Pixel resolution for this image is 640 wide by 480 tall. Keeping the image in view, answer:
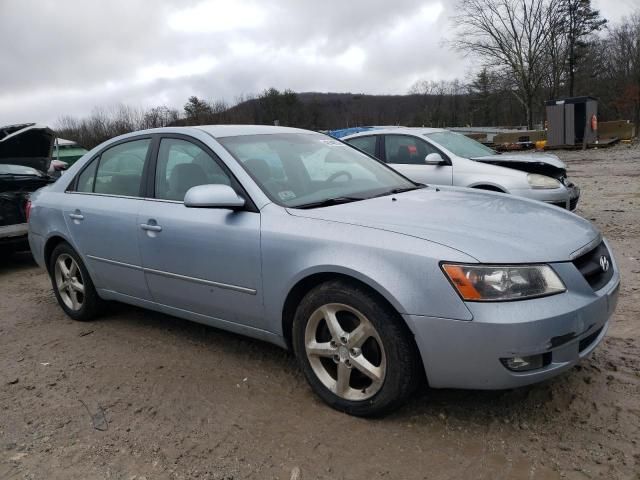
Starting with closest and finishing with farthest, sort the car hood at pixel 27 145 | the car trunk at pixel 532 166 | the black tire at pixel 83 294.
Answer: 1. the black tire at pixel 83 294
2. the car trunk at pixel 532 166
3. the car hood at pixel 27 145

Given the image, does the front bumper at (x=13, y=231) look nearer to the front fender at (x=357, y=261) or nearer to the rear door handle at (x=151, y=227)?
the rear door handle at (x=151, y=227)

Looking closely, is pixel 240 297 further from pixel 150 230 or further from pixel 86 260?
pixel 86 260

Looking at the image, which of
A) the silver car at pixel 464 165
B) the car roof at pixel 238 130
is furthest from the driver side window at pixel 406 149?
the car roof at pixel 238 130

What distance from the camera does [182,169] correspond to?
3650 mm

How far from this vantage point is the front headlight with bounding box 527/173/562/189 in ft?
22.1

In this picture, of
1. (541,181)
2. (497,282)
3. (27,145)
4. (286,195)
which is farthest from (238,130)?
(27,145)

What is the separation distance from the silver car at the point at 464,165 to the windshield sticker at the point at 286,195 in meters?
4.12

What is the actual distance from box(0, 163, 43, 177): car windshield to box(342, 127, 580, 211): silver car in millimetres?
4410

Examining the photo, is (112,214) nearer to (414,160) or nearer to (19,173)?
(19,173)

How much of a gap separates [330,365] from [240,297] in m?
0.65

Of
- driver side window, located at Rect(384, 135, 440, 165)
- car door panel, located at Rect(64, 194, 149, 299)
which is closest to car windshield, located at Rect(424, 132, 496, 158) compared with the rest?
driver side window, located at Rect(384, 135, 440, 165)

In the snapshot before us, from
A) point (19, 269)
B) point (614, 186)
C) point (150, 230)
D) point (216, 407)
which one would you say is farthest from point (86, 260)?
point (614, 186)

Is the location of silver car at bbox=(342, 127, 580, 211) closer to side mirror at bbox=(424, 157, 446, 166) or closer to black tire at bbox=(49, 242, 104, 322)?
side mirror at bbox=(424, 157, 446, 166)

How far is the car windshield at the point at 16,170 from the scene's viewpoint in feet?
23.6
